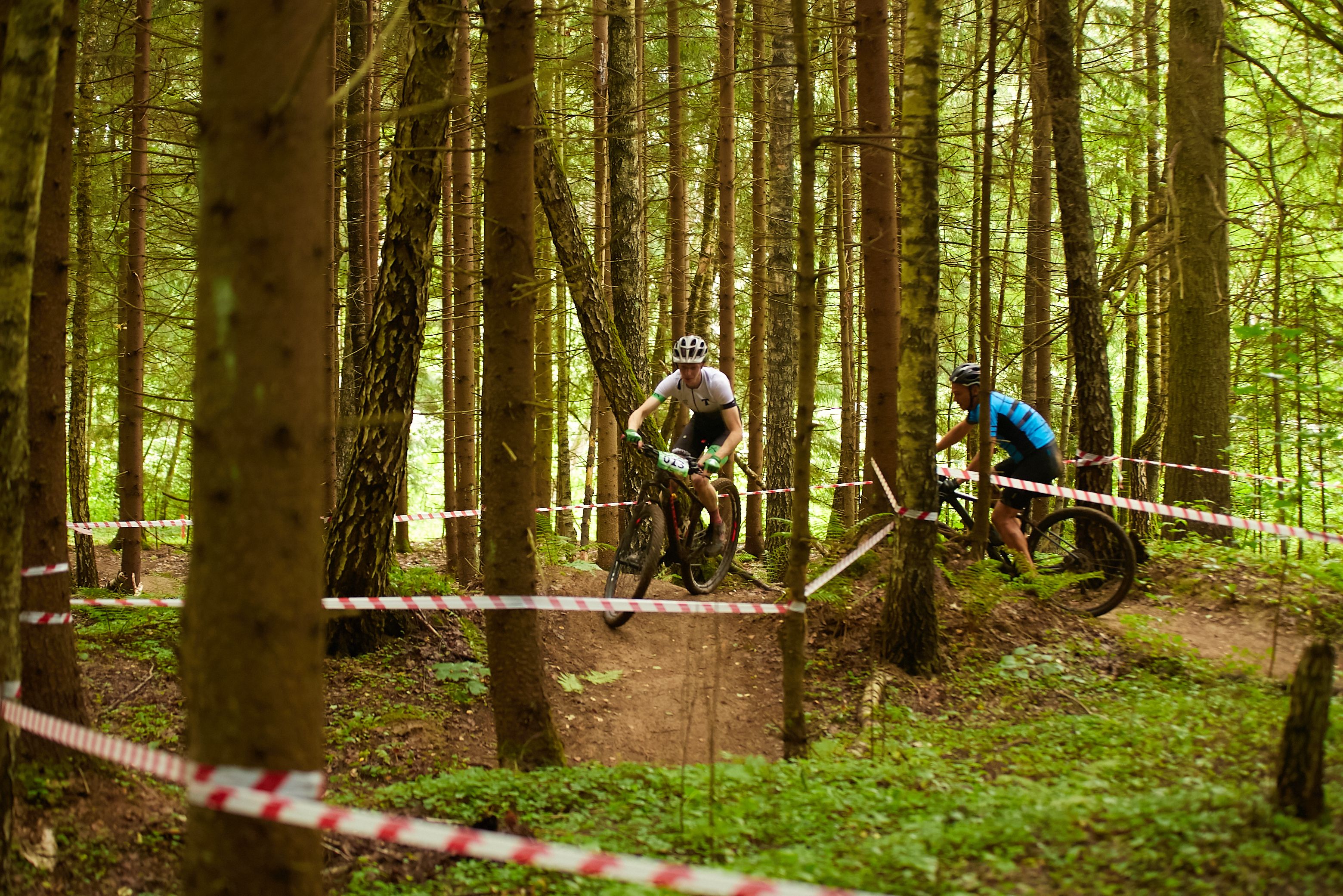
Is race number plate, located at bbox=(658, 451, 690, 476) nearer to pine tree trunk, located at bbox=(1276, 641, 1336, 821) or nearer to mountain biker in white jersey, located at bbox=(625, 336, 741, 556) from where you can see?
mountain biker in white jersey, located at bbox=(625, 336, 741, 556)

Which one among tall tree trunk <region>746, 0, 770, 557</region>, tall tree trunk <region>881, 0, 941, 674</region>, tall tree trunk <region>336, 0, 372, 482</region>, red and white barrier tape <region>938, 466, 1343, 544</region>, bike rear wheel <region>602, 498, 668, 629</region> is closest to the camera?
tall tree trunk <region>881, 0, 941, 674</region>

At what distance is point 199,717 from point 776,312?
10635mm

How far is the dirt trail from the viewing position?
639 cm

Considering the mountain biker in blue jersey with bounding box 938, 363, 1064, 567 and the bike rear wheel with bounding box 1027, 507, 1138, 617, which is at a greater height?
the mountain biker in blue jersey with bounding box 938, 363, 1064, 567

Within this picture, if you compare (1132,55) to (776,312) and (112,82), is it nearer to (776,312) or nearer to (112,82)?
(776,312)

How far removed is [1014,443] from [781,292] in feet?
15.9

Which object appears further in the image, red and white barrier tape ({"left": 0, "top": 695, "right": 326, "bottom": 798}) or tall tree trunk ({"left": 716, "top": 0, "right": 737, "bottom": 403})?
tall tree trunk ({"left": 716, "top": 0, "right": 737, "bottom": 403})

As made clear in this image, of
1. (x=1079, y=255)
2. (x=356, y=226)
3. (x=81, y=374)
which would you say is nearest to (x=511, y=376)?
(x=1079, y=255)

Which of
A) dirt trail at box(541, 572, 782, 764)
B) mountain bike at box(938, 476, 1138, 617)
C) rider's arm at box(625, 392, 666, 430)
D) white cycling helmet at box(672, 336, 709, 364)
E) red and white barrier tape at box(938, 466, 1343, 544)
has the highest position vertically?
white cycling helmet at box(672, 336, 709, 364)

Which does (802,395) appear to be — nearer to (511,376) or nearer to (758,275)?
(511,376)

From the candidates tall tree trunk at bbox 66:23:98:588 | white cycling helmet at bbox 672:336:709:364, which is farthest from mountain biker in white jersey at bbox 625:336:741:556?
tall tree trunk at bbox 66:23:98:588

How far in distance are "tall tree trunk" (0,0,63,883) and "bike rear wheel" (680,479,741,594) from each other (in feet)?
18.2

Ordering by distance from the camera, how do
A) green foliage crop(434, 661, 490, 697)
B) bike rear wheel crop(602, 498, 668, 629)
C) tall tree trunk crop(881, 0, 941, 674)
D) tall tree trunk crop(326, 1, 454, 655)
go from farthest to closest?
bike rear wheel crop(602, 498, 668, 629), green foliage crop(434, 661, 490, 697), tall tree trunk crop(326, 1, 454, 655), tall tree trunk crop(881, 0, 941, 674)

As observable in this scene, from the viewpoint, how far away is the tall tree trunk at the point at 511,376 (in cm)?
471
